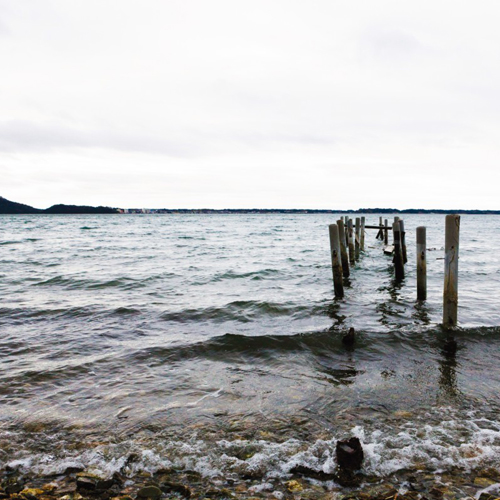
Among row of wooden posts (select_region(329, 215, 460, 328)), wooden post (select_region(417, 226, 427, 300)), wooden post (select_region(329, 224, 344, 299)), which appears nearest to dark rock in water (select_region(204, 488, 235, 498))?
row of wooden posts (select_region(329, 215, 460, 328))

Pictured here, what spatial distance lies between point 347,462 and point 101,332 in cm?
629

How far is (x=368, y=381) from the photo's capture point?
5.75 meters

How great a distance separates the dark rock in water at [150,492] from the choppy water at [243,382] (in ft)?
1.40

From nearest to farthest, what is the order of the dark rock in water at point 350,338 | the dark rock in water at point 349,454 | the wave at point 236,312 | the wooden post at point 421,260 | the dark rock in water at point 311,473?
the dark rock in water at point 311,473, the dark rock in water at point 349,454, the dark rock in water at point 350,338, the wave at point 236,312, the wooden post at point 421,260

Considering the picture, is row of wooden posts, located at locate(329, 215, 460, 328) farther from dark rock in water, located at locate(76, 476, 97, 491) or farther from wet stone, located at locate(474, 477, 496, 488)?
dark rock in water, located at locate(76, 476, 97, 491)

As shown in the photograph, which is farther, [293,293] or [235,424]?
[293,293]

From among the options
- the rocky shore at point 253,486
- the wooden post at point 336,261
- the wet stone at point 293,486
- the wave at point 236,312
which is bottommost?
the wave at point 236,312

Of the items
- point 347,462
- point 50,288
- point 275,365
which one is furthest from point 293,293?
point 347,462

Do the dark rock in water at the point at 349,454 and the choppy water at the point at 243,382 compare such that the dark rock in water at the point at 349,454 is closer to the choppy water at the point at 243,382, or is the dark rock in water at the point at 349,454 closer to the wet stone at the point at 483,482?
the choppy water at the point at 243,382

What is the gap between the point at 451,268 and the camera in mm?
7918

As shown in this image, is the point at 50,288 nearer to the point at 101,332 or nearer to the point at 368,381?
the point at 101,332

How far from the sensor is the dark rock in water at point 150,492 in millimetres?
3287

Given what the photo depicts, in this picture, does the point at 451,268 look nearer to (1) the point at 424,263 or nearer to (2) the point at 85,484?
(1) the point at 424,263

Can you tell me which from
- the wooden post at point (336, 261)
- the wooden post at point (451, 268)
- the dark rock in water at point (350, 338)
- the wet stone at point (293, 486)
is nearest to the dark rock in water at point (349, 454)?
the wet stone at point (293, 486)
